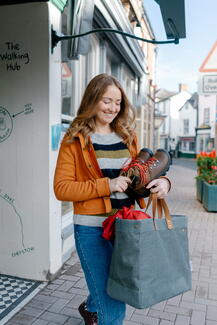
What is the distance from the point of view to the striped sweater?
75.5 inches

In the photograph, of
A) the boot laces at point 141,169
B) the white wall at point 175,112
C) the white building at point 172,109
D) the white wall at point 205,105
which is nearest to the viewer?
the boot laces at point 141,169

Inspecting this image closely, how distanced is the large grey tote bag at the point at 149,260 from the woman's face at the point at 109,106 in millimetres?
576

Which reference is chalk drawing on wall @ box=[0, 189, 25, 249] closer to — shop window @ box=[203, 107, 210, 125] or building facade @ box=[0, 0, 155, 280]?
building facade @ box=[0, 0, 155, 280]

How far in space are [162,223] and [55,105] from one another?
2.10 metres

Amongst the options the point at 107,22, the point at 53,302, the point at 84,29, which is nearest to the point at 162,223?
the point at 53,302

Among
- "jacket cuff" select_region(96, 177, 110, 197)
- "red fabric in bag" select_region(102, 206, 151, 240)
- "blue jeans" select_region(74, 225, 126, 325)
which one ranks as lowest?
"blue jeans" select_region(74, 225, 126, 325)

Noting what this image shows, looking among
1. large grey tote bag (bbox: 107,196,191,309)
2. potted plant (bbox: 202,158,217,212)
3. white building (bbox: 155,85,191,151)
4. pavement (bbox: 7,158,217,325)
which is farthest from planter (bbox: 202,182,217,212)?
white building (bbox: 155,85,191,151)

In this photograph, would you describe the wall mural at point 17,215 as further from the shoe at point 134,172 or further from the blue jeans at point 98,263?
the shoe at point 134,172

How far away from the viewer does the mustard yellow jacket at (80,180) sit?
1.82 meters

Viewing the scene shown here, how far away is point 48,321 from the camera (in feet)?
Answer: 9.18

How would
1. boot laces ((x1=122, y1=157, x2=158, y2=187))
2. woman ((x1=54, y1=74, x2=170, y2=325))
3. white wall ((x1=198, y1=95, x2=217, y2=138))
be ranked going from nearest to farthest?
boot laces ((x1=122, y1=157, x2=158, y2=187)), woman ((x1=54, y1=74, x2=170, y2=325)), white wall ((x1=198, y1=95, x2=217, y2=138))

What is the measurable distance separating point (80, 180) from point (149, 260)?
606 millimetres

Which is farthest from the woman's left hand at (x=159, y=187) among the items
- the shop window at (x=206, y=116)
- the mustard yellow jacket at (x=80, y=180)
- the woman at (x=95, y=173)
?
the shop window at (x=206, y=116)

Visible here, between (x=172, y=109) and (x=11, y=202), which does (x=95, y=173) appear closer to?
(x=11, y=202)
